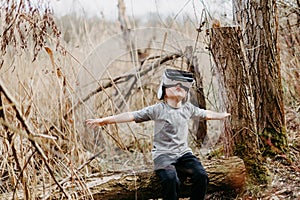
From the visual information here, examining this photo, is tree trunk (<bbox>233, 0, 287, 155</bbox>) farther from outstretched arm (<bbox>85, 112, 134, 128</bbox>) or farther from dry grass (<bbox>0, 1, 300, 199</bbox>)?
outstretched arm (<bbox>85, 112, 134, 128</bbox>)

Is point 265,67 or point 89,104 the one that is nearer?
point 265,67

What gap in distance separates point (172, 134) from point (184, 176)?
240 millimetres

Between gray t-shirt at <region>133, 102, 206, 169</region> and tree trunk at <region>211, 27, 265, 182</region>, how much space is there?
18.9 inches

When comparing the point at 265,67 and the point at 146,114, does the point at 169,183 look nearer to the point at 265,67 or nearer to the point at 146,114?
the point at 146,114

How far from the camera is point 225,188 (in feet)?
9.19

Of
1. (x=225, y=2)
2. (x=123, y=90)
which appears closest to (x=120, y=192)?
(x=123, y=90)

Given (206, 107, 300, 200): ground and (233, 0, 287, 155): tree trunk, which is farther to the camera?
(233, 0, 287, 155): tree trunk

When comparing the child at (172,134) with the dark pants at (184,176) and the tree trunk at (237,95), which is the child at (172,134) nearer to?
the dark pants at (184,176)

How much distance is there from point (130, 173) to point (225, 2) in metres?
1.59

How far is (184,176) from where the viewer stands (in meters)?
2.52

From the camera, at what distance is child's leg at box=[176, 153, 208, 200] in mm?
2471

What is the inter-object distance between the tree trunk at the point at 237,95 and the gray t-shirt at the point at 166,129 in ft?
1.57

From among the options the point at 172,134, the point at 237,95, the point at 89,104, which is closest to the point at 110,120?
the point at 172,134

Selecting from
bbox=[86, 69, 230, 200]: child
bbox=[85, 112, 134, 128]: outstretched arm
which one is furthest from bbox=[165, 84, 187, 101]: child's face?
bbox=[85, 112, 134, 128]: outstretched arm
